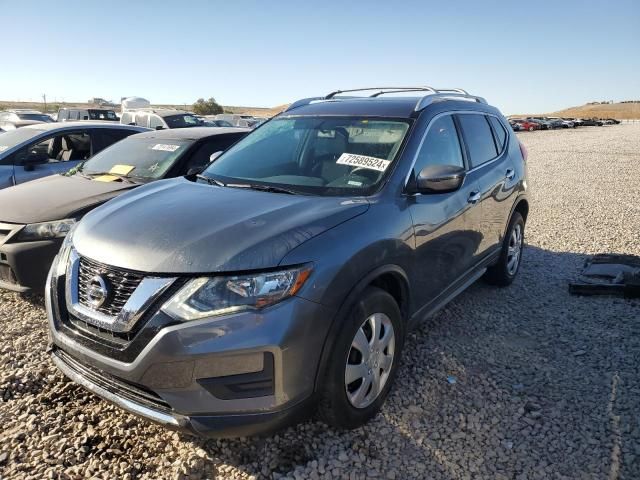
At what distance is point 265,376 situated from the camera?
2.16 metres

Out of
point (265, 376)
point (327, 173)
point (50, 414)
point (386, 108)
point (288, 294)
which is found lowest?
point (50, 414)

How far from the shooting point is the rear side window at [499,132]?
185 inches

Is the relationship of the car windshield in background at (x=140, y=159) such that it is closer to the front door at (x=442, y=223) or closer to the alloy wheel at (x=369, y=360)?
the front door at (x=442, y=223)

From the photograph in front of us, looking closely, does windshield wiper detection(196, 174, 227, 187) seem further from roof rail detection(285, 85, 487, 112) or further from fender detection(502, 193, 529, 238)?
fender detection(502, 193, 529, 238)

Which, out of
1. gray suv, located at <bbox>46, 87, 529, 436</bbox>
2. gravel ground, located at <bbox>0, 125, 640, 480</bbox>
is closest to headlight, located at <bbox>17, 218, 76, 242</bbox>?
gravel ground, located at <bbox>0, 125, 640, 480</bbox>

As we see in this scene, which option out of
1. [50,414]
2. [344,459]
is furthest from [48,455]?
[344,459]

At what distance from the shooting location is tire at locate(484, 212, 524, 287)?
4.82m

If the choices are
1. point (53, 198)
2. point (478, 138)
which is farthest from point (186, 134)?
point (478, 138)

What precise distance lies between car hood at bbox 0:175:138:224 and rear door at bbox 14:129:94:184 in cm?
170

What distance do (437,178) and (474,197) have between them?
0.99m

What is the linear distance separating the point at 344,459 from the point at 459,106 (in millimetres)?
2854

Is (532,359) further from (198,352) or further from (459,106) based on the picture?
(198,352)

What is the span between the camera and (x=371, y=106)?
365 centimetres

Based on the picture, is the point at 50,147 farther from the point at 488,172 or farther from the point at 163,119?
the point at 163,119
